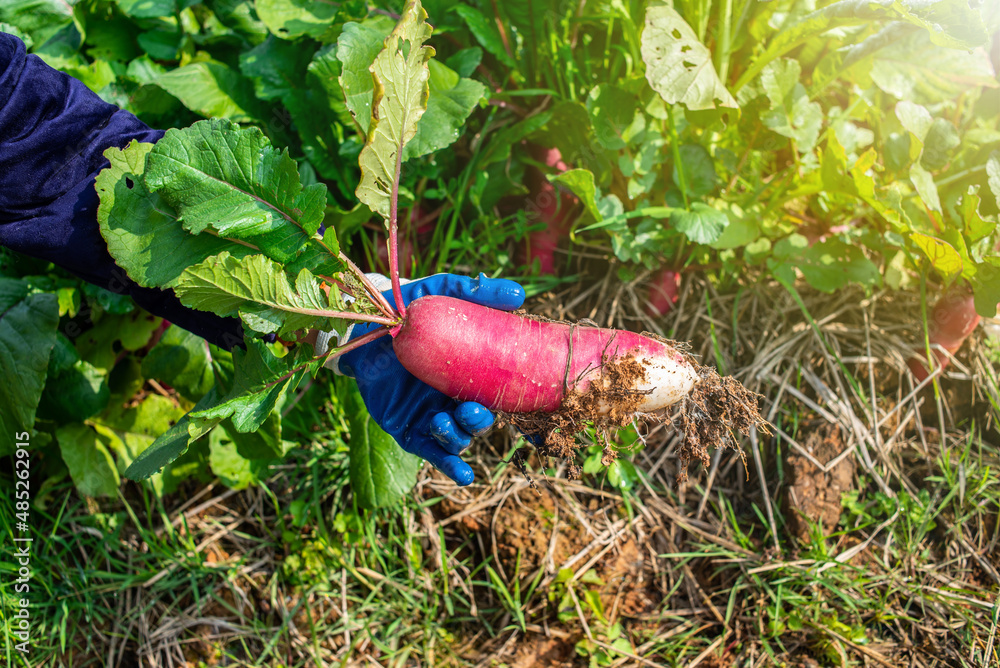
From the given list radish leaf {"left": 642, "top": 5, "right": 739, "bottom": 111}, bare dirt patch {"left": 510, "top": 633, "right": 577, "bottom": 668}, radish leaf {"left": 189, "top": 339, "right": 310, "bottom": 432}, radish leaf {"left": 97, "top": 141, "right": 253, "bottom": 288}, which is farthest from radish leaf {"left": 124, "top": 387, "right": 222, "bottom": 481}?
radish leaf {"left": 642, "top": 5, "right": 739, "bottom": 111}

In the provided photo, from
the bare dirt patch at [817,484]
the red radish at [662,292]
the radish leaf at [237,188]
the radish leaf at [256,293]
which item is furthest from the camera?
the red radish at [662,292]

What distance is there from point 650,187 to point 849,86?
3.31 feet

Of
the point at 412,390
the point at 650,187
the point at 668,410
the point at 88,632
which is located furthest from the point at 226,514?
the point at 650,187

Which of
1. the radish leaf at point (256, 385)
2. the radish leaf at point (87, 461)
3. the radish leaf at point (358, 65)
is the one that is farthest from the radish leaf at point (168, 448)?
the radish leaf at point (358, 65)

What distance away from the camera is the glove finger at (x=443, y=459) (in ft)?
5.24

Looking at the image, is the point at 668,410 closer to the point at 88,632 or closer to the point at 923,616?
the point at 923,616

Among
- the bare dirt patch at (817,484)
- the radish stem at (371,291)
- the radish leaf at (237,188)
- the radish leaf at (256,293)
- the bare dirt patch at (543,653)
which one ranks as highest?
the radish leaf at (237,188)

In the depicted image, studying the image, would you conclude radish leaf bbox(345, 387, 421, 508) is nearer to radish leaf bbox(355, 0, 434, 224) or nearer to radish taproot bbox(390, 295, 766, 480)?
radish taproot bbox(390, 295, 766, 480)

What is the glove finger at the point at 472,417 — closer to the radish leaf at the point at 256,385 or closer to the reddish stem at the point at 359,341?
the reddish stem at the point at 359,341

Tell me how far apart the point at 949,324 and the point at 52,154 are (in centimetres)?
293

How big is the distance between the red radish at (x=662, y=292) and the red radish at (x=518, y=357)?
1.87ft

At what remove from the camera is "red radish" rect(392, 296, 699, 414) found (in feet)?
5.35

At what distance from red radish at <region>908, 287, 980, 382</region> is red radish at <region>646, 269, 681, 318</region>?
3.05ft

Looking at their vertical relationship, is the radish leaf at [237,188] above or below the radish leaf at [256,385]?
above
